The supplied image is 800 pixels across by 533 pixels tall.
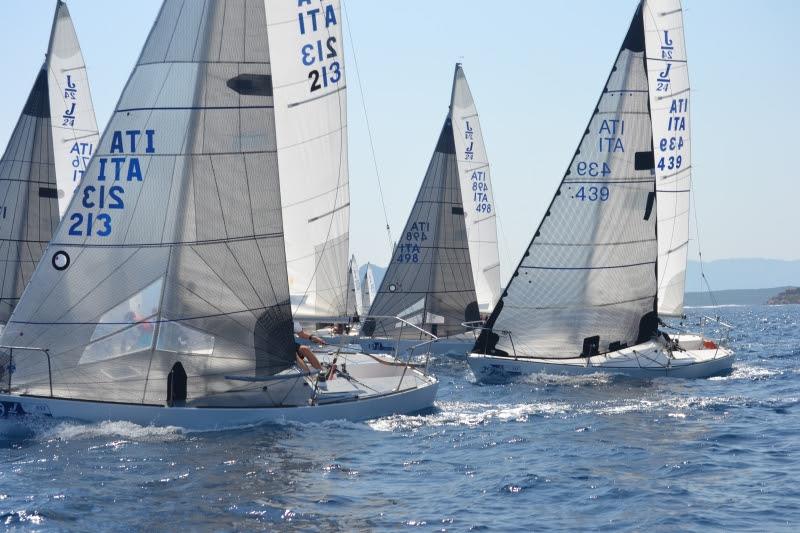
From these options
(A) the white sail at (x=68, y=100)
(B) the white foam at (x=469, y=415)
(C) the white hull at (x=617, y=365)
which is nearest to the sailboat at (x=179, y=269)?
(B) the white foam at (x=469, y=415)

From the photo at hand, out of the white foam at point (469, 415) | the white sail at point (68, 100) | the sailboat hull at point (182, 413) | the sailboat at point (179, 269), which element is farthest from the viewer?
the white sail at point (68, 100)

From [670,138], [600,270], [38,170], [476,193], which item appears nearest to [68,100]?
[38,170]

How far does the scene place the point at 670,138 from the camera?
1336 inches

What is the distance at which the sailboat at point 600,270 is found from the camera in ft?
91.2

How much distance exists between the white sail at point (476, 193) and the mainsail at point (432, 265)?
2.22 m

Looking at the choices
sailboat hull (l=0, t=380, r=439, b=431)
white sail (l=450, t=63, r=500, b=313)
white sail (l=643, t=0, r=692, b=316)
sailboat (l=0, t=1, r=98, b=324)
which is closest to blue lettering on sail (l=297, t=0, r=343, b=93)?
sailboat hull (l=0, t=380, r=439, b=431)

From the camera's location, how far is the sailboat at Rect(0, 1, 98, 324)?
29750mm

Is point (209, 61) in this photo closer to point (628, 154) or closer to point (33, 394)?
point (33, 394)

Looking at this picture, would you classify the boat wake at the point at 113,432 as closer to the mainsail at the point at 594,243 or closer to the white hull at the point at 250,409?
the white hull at the point at 250,409

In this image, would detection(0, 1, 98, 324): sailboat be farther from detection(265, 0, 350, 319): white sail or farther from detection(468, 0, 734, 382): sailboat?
detection(468, 0, 734, 382): sailboat

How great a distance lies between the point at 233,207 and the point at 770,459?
10.1 metres

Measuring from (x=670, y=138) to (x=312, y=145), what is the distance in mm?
14030

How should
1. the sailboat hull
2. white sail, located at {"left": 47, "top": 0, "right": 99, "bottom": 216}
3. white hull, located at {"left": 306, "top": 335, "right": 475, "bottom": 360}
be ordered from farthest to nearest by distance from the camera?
white hull, located at {"left": 306, "top": 335, "right": 475, "bottom": 360} < white sail, located at {"left": 47, "top": 0, "right": 99, "bottom": 216} < the sailboat hull

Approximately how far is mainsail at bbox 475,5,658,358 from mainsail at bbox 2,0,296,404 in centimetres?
956
